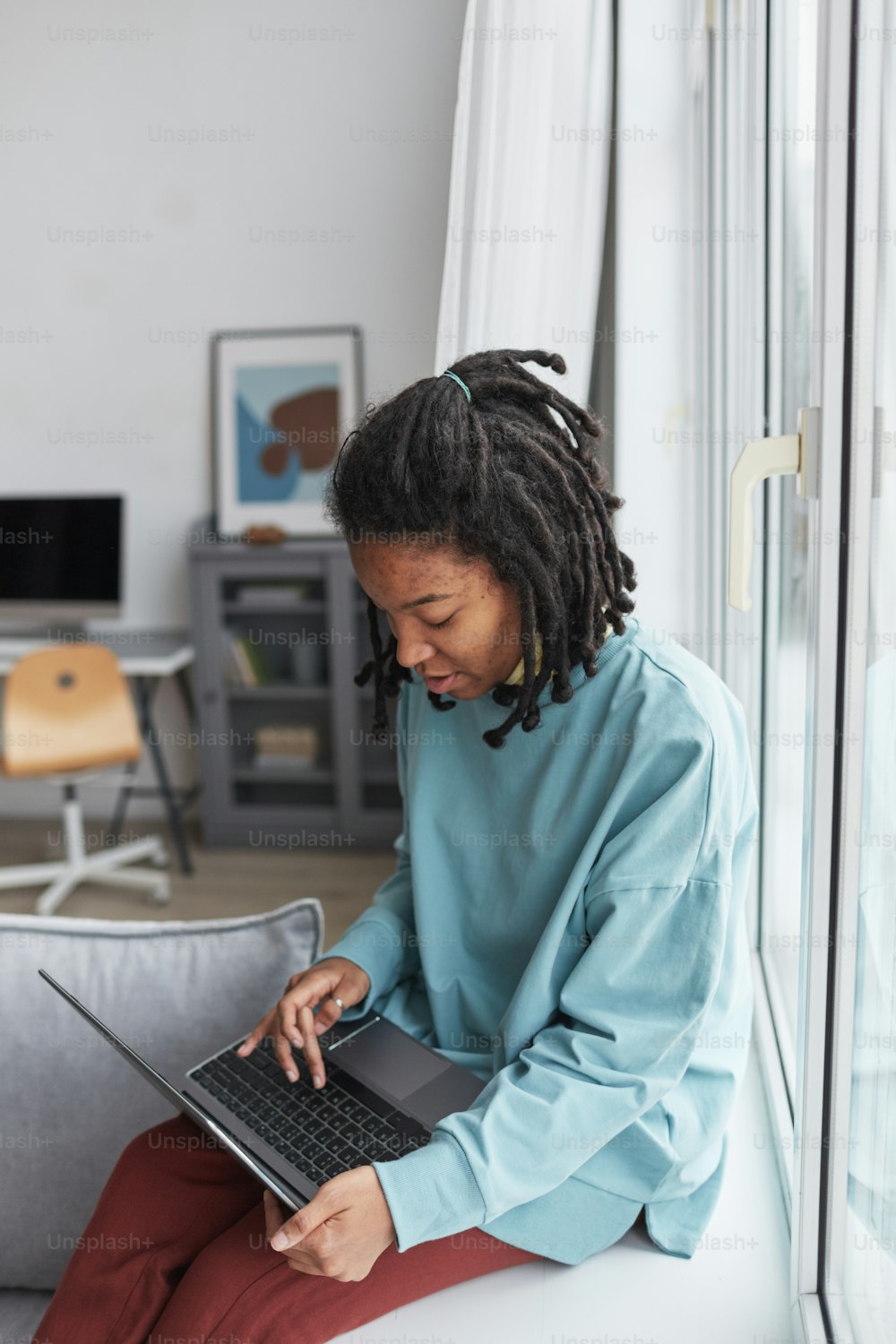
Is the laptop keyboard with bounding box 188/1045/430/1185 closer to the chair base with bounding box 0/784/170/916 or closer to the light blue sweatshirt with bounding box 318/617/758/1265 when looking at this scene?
the light blue sweatshirt with bounding box 318/617/758/1265

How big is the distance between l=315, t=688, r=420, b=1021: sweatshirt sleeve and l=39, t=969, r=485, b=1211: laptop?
4cm

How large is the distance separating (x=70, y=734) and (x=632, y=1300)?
2631 millimetres

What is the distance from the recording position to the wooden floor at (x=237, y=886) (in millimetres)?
3195

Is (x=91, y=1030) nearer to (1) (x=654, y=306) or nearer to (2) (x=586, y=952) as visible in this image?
(2) (x=586, y=952)

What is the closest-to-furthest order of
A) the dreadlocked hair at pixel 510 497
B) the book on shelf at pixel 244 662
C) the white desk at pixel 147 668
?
the dreadlocked hair at pixel 510 497
the white desk at pixel 147 668
the book on shelf at pixel 244 662

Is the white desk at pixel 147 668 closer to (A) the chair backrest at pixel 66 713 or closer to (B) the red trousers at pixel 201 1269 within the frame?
(A) the chair backrest at pixel 66 713

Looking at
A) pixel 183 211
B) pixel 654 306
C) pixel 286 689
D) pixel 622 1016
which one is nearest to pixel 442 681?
pixel 622 1016

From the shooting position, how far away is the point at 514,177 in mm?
1639

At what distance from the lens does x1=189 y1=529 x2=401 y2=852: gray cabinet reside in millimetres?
3551

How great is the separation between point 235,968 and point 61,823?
2.95m

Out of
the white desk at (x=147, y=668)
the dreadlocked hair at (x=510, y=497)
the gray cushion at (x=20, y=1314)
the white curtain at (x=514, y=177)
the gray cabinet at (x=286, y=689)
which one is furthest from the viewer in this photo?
the gray cabinet at (x=286, y=689)

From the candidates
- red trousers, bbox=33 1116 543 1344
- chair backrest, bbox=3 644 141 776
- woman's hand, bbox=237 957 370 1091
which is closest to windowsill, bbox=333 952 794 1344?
red trousers, bbox=33 1116 543 1344

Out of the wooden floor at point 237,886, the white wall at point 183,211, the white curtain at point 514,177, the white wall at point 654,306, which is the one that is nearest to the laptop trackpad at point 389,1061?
the white curtain at point 514,177

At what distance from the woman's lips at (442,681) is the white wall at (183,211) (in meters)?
2.83
